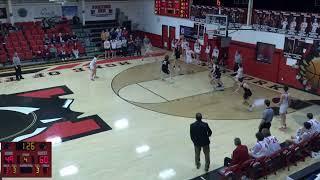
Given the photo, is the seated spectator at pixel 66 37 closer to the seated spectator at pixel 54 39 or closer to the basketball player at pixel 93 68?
the seated spectator at pixel 54 39

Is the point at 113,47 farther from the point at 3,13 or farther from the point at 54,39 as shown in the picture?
the point at 3,13

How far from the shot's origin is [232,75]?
19016 mm

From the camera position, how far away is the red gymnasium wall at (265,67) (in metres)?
17.1

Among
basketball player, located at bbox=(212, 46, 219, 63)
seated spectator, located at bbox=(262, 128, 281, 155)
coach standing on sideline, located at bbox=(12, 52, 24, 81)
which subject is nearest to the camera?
seated spectator, located at bbox=(262, 128, 281, 155)

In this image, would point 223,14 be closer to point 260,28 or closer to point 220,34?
point 220,34

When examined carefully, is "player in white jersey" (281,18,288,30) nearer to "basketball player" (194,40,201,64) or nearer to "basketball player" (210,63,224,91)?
"basketball player" (210,63,224,91)

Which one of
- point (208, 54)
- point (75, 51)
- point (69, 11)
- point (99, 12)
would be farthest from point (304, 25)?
point (69, 11)

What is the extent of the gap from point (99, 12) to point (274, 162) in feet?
71.3

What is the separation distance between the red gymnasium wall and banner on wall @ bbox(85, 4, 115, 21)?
1041 cm

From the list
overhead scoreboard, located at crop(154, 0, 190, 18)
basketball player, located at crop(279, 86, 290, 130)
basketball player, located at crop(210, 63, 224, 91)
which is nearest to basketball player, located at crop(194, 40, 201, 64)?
overhead scoreboard, located at crop(154, 0, 190, 18)

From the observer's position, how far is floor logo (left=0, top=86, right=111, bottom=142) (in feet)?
39.2

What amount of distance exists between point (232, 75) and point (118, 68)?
6.74 meters

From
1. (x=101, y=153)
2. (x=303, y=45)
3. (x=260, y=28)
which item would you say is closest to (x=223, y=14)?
(x=260, y=28)

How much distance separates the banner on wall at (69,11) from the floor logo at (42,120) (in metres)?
11.7
